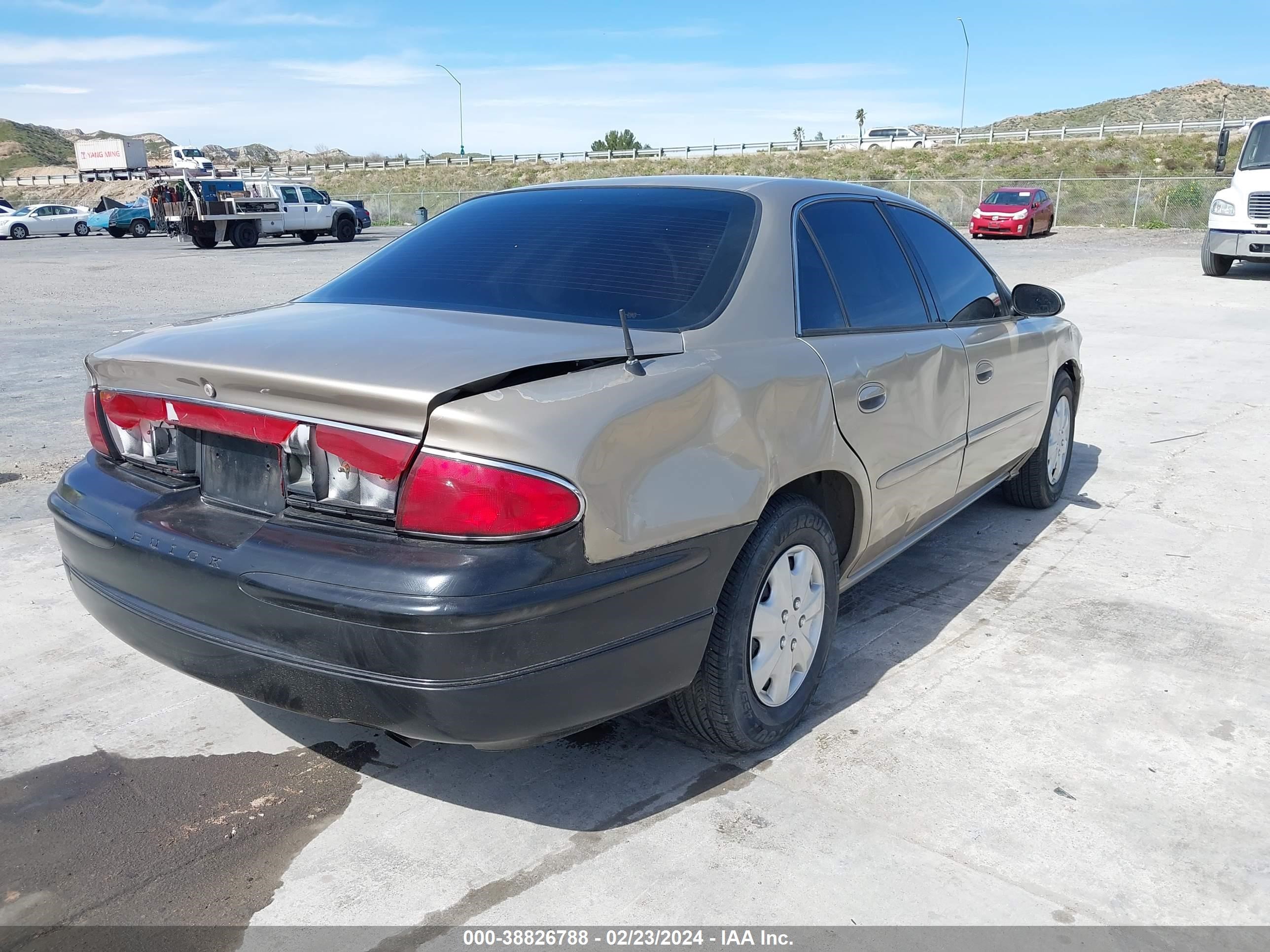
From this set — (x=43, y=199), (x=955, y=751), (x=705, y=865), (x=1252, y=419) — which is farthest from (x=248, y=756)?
(x=43, y=199)

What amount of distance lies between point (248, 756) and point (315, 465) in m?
1.13

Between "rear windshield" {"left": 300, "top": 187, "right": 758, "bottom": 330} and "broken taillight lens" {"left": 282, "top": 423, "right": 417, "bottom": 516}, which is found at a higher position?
"rear windshield" {"left": 300, "top": 187, "right": 758, "bottom": 330}

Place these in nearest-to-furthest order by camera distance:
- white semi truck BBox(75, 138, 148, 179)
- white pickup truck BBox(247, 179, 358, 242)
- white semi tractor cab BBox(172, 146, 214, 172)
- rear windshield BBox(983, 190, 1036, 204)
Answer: rear windshield BBox(983, 190, 1036, 204) → white pickup truck BBox(247, 179, 358, 242) → white semi tractor cab BBox(172, 146, 214, 172) → white semi truck BBox(75, 138, 148, 179)

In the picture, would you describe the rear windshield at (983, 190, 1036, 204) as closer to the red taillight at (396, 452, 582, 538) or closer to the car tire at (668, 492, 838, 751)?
the car tire at (668, 492, 838, 751)

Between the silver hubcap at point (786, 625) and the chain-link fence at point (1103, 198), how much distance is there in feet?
86.1

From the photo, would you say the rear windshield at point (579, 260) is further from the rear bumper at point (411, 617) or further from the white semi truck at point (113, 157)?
the white semi truck at point (113, 157)

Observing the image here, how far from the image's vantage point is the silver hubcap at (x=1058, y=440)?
550cm

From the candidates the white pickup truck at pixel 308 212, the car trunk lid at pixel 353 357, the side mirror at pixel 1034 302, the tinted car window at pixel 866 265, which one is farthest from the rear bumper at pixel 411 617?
the white pickup truck at pixel 308 212

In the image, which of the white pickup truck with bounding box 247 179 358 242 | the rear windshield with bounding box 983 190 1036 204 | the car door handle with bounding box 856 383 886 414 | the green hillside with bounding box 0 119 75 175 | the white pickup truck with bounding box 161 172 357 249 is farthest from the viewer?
the green hillside with bounding box 0 119 75 175

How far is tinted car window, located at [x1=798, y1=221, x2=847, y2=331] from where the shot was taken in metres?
3.28

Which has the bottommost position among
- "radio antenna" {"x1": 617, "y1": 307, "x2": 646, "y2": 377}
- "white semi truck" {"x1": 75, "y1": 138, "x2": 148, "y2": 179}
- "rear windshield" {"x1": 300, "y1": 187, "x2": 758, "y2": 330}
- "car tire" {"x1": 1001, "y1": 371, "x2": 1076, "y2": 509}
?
"car tire" {"x1": 1001, "y1": 371, "x2": 1076, "y2": 509}

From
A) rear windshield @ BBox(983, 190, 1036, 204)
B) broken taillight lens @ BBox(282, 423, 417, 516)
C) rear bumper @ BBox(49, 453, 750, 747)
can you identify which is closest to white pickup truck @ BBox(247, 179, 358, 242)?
rear windshield @ BBox(983, 190, 1036, 204)

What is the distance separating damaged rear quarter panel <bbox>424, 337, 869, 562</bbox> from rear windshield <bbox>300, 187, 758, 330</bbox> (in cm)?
24

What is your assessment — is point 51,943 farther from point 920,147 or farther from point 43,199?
point 43,199
